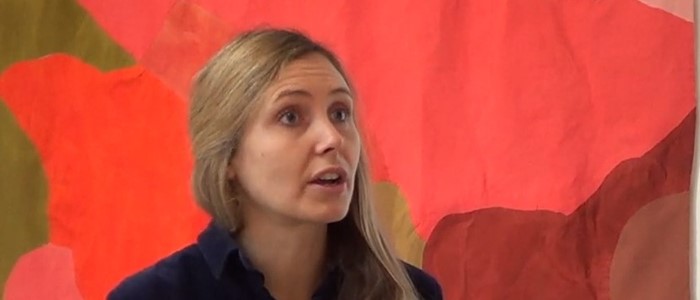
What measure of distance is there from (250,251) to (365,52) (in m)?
0.44

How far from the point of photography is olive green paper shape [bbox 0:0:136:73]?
5.24 feet

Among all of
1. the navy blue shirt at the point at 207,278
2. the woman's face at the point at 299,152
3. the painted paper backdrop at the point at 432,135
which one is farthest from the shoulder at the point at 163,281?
the painted paper backdrop at the point at 432,135

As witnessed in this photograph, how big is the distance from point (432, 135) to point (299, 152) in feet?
1.25

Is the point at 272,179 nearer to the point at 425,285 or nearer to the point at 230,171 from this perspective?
the point at 230,171

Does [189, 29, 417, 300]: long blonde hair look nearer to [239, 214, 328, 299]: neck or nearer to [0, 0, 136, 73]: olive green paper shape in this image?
[239, 214, 328, 299]: neck

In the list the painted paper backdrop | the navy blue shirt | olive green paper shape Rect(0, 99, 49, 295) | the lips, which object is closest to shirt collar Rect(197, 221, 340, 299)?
the navy blue shirt

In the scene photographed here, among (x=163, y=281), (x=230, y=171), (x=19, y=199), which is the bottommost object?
(x=19, y=199)

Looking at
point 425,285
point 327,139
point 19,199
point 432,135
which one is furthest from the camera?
point 19,199

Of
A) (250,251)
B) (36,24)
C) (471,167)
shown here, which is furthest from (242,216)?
(36,24)

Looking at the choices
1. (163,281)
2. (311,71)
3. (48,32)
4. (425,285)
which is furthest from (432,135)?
(48,32)

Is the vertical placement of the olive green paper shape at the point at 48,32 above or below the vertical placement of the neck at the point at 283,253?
above

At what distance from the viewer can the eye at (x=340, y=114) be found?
1.09 metres

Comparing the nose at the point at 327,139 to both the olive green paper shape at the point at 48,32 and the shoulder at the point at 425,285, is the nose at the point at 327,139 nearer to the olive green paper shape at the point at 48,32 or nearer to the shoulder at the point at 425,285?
the shoulder at the point at 425,285

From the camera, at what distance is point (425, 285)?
4.03ft
